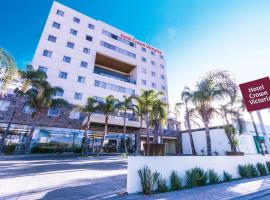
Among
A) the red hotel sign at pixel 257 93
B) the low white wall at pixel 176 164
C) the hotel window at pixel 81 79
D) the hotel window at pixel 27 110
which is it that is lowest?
the low white wall at pixel 176 164

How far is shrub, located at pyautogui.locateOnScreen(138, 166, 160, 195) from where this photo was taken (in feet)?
17.5

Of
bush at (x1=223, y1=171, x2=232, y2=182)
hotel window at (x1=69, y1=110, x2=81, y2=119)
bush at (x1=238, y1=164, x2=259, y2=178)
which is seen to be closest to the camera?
bush at (x1=223, y1=171, x2=232, y2=182)

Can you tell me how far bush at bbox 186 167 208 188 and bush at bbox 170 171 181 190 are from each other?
1.85ft

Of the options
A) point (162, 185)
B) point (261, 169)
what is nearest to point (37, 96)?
point (162, 185)

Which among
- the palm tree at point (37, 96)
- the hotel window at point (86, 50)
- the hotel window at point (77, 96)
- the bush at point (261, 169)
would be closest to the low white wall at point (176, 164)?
the bush at point (261, 169)

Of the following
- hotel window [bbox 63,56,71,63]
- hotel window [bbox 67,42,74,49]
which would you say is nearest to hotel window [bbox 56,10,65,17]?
hotel window [bbox 67,42,74,49]

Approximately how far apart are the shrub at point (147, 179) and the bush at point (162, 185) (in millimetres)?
204

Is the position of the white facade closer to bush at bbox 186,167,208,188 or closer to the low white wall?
the low white wall

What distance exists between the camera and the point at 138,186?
5500 mm

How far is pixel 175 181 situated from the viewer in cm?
601

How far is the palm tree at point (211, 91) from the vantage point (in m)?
12.7

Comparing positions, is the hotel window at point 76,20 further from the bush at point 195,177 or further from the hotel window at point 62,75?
the bush at point 195,177

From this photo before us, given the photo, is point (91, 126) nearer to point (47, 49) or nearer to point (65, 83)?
point (65, 83)

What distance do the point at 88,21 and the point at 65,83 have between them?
1574cm
